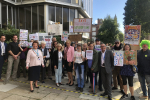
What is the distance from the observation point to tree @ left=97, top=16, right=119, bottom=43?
24.6 meters

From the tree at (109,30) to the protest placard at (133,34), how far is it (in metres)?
20.6

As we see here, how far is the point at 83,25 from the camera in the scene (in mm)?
6074

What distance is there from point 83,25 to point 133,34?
2532mm

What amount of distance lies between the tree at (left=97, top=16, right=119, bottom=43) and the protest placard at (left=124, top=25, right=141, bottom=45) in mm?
20557

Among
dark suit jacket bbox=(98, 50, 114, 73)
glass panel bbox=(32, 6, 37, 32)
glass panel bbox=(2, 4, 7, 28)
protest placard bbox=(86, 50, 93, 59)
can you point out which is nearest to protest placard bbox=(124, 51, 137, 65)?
dark suit jacket bbox=(98, 50, 114, 73)

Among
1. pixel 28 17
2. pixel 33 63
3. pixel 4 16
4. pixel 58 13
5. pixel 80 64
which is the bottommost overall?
pixel 80 64

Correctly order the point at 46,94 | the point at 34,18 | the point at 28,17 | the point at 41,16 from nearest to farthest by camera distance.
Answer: the point at 46,94, the point at 41,16, the point at 34,18, the point at 28,17

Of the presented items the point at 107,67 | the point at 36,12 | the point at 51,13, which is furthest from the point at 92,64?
the point at 36,12

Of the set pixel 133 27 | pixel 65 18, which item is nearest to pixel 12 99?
pixel 133 27

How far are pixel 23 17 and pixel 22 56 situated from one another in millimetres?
11899

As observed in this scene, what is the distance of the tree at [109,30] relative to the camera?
80.7 feet

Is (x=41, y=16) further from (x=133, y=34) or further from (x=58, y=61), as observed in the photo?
(x=133, y=34)

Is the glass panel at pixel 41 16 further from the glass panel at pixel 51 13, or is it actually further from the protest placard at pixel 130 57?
the protest placard at pixel 130 57

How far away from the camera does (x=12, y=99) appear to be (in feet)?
12.1
